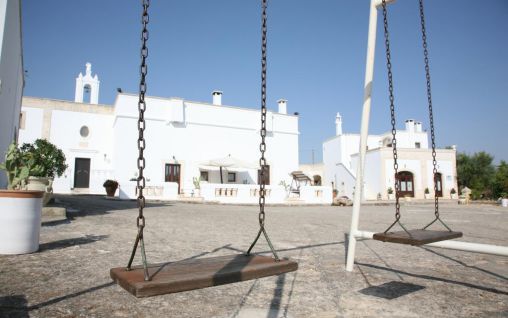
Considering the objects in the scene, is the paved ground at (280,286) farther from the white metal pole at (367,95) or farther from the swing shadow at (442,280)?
the white metal pole at (367,95)

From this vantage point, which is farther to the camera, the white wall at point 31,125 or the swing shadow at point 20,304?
the white wall at point 31,125

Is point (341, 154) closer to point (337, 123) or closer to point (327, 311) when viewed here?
point (337, 123)

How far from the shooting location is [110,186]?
54.2 ft

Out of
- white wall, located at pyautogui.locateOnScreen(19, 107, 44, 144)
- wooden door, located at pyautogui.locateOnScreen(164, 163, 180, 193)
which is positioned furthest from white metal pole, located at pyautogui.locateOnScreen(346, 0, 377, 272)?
white wall, located at pyautogui.locateOnScreen(19, 107, 44, 144)

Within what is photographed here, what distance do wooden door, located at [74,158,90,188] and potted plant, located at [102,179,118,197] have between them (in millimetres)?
6160

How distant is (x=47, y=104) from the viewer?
21312mm

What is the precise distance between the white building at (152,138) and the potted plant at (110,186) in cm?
290

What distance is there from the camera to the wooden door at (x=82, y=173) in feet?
70.8

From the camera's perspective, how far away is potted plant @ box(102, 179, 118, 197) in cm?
1650

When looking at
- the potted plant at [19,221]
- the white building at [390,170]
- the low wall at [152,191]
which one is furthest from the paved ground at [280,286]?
the white building at [390,170]

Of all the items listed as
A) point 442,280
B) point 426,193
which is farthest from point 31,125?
point 426,193

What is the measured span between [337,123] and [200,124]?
16.7m

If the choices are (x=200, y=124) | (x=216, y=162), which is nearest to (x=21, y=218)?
(x=216, y=162)

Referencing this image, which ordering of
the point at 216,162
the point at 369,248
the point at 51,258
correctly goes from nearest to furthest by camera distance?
the point at 51,258 → the point at 369,248 → the point at 216,162
